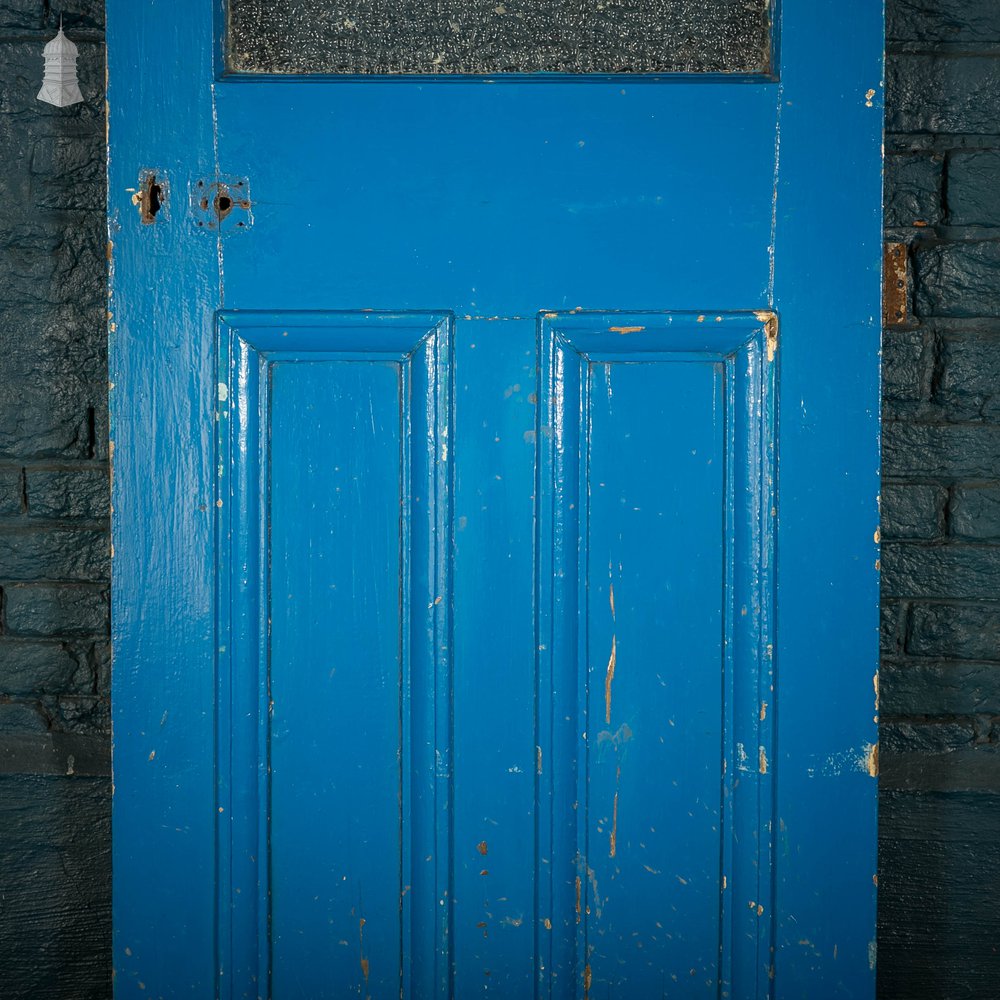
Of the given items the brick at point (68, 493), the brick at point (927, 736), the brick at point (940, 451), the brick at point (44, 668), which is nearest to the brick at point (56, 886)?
the brick at point (44, 668)

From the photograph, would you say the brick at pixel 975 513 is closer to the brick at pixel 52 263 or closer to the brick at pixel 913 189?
the brick at pixel 913 189

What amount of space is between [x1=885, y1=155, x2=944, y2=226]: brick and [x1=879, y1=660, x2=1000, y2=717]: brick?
27.9 inches

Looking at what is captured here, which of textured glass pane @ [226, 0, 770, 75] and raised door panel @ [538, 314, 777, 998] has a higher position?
textured glass pane @ [226, 0, 770, 75]

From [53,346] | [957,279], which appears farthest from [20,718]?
[957,279]

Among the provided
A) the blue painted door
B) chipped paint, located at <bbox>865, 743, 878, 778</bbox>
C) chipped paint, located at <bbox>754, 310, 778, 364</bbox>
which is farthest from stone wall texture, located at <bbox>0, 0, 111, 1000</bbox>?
chipped paint, located at <bbox>865, 743, 878, 778</bbox>

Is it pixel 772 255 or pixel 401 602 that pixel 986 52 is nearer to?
pixel 772 255

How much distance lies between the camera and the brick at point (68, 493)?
4.58ft

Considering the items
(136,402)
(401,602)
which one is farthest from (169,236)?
(401,602)

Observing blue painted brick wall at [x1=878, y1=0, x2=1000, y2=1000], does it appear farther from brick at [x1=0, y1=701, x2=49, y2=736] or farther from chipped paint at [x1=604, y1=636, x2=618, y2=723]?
brick at [x1=0, y1=701, x2=49, y2=736]

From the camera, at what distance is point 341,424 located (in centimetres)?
113

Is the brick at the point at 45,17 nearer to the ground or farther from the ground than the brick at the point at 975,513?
farther from the ground

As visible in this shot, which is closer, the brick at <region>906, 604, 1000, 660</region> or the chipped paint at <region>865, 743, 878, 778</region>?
the chipped paint at <region>865, 743, 878, 778</region>

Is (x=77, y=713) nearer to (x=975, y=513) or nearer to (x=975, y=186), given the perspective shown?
(x=975, y=513)

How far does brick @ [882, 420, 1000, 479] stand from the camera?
1.37 metres
